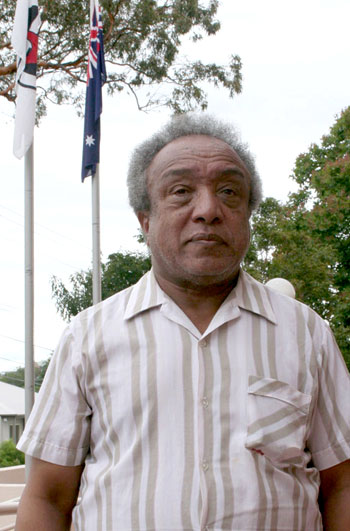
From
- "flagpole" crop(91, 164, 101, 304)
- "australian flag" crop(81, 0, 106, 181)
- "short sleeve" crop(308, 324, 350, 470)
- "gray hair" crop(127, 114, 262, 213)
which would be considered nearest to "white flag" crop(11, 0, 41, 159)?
"australian flag" crop(81, 0, 106, 181)

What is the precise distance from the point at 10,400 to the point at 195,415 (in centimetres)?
4165

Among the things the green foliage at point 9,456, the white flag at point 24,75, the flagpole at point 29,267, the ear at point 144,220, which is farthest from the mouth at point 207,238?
the green foliage at point 9,456

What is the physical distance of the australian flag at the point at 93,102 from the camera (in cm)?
1047

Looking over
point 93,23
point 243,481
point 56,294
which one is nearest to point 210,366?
point 243,481

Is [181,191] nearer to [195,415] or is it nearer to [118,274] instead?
[195,415]

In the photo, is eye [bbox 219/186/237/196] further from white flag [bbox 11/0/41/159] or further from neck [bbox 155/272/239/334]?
white flag [bbox 11/0/41/159]

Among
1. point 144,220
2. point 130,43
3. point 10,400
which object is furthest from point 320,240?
point 10,400

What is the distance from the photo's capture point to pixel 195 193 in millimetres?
1826

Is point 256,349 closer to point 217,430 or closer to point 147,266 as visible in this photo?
point 217,430

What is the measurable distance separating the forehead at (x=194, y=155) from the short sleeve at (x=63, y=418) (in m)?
0.48

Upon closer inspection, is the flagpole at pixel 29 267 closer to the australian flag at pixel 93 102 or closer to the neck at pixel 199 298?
the australian flag at pixel 93 102

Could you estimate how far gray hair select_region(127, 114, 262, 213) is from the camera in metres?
1.96

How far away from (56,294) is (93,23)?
25.6 meters

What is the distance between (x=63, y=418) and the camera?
176 cm
